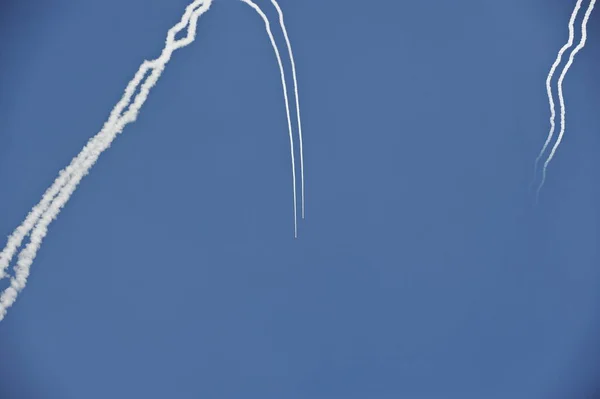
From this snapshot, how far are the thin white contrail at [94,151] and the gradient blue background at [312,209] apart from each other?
12 mm

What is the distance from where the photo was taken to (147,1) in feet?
3.10

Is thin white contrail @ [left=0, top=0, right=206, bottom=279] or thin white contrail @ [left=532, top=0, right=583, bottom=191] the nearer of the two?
thin white contrail @ [left=0, top=0, right=206, bottom=279]

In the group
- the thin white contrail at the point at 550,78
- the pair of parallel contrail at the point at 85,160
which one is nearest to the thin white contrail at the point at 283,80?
the pair of parallel contrail at the point at 85,160

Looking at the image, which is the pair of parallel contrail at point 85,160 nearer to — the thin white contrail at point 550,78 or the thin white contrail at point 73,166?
the thin white contrail at point 73,166

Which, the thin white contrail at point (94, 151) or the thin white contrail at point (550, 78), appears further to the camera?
the thin white contrail at point (550, 78)

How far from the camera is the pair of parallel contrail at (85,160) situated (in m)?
0.91

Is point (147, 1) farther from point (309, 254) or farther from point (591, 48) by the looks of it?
point (591, 48)

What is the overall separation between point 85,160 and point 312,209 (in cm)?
35

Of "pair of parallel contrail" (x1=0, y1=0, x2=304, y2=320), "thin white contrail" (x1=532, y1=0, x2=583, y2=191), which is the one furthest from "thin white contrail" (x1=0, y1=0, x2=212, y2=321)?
"thin white contrail" (x1=532, y1=0, x2=583, y2=191)

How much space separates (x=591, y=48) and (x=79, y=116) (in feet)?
2.70

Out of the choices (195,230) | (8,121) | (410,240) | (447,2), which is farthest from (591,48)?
(8,121)

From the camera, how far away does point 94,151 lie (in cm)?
93

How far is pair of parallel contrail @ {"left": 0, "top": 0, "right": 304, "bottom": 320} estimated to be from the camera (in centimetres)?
91

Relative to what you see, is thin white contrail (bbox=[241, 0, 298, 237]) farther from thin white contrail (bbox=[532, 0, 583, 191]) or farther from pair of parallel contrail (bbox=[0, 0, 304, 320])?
thin white contrail (bbox=[532, 0, 583, 191])
